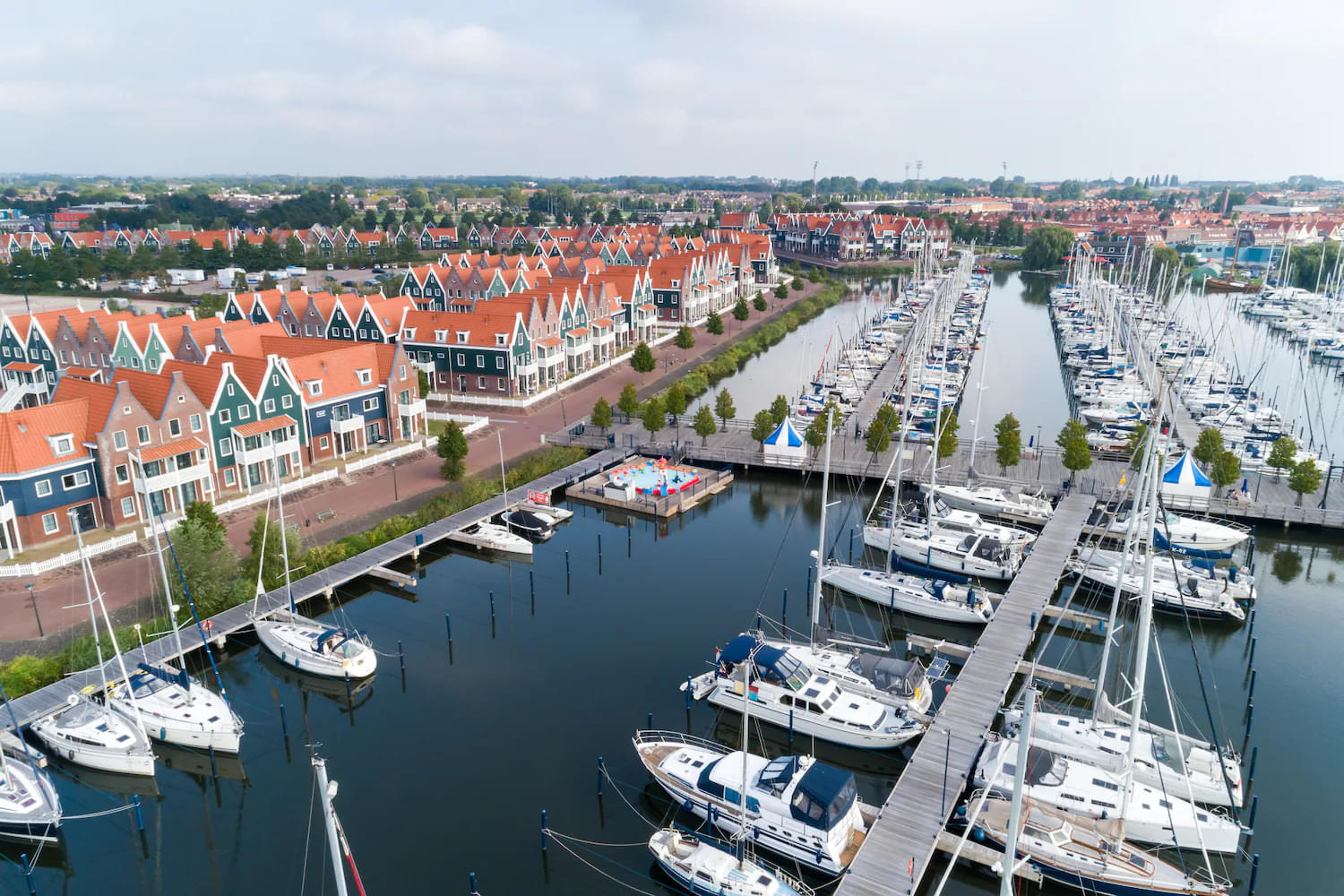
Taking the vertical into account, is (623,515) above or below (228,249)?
below

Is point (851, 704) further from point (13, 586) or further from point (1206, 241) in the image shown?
point (1206, 241)

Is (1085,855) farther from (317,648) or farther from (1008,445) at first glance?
(1008,445)

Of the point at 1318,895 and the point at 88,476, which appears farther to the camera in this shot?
the point at 88,476

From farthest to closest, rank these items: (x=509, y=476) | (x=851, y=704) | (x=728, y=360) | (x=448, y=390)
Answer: (x=728, y=360) < (x=448, y=390) < (x=509, y=476) < (x=851, y=704)

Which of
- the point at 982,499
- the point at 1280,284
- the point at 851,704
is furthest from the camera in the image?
the point at 1280,284

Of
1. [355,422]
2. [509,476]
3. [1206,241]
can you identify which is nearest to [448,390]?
[355,422]

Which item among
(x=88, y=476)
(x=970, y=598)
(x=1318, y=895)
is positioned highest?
(x=88, y=476)

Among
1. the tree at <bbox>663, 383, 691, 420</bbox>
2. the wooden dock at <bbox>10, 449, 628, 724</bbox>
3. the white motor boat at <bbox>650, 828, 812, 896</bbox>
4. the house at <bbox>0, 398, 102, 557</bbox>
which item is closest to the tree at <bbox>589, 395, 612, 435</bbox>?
the wooden dock at <bbox>10, 449, 628, 724</bbox>

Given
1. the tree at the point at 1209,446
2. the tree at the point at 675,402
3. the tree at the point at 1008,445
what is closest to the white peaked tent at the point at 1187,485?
the tree at the point at 1209,446
